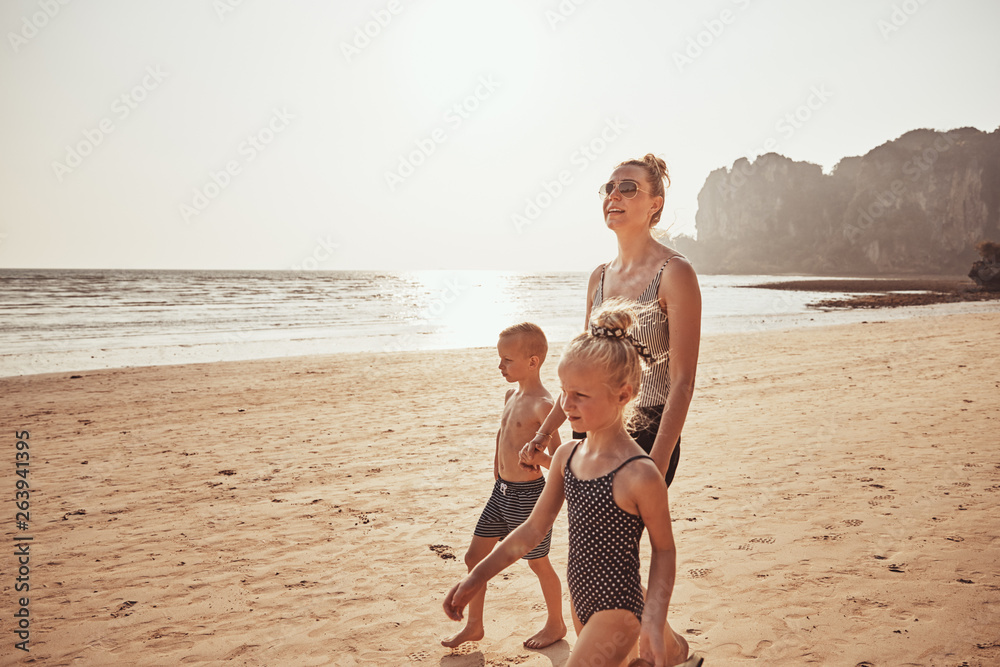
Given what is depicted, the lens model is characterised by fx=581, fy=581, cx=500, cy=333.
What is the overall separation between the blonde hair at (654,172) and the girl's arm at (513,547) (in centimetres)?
107

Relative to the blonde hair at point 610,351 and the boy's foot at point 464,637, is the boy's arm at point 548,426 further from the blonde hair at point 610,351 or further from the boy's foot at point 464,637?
the boy's foot at point 464,637

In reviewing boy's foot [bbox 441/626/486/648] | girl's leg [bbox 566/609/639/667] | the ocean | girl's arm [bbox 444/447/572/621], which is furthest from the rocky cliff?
girl's leg [bbox 566/609/639/667]

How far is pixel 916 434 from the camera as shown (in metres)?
7.27

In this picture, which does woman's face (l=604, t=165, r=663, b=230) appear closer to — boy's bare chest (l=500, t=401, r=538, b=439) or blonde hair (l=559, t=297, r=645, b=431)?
blonde hair (l=559, t=297, r=645, b=431)

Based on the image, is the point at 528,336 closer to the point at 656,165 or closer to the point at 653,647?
the point at 656,165

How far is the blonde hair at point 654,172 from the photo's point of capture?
232 cm

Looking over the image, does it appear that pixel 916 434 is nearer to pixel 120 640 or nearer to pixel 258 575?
pixel 258 575

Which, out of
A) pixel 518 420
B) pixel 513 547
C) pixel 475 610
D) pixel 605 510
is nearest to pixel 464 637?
pixel 475 610

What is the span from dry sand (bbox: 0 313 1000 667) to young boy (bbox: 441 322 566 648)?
0.17 metres

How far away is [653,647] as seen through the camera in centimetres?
164

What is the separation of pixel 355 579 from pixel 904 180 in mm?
147870

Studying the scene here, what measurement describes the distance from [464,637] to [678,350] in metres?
2.34

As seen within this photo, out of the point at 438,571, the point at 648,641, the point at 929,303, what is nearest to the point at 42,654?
the point at 438,571

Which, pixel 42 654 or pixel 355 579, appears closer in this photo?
pixel 42 654
